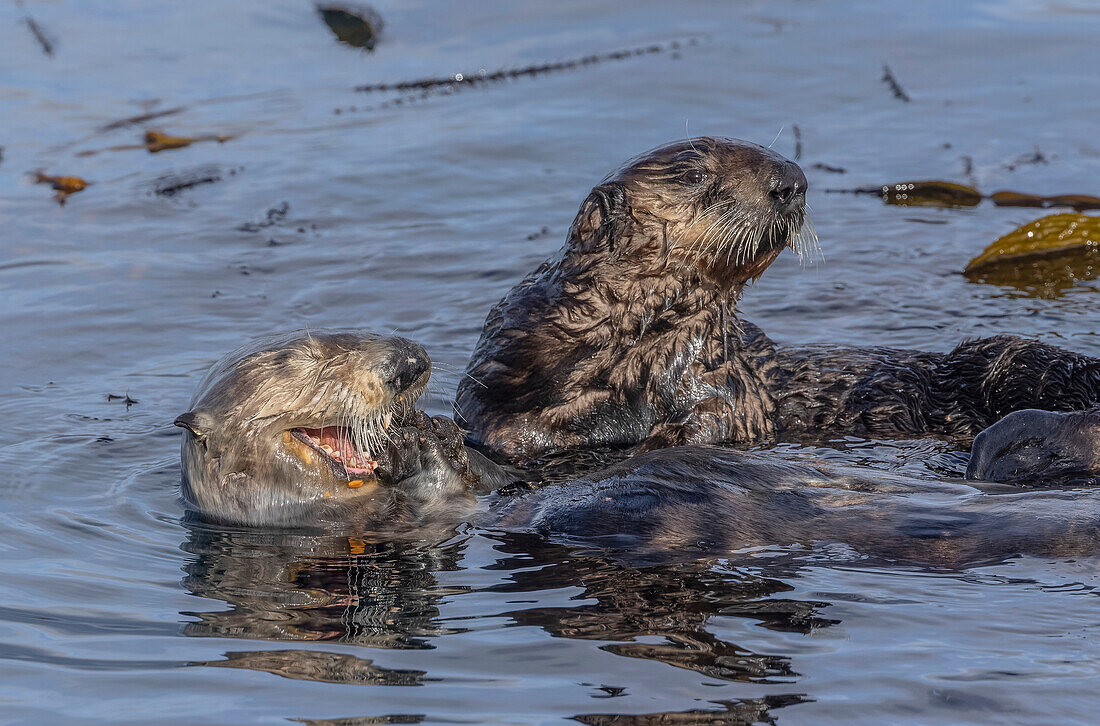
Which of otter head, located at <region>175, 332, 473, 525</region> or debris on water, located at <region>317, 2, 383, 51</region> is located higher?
debris on water, located at <region>317, 2, 383, 51</region>

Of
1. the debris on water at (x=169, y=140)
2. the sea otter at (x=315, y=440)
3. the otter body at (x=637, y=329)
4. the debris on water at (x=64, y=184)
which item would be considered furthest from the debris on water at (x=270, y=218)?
the sea otter at (x=315, y=440)

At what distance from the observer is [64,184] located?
985 cm

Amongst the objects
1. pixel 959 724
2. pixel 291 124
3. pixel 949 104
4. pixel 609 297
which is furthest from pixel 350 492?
pixel 949 104

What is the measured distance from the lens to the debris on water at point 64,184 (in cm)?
974

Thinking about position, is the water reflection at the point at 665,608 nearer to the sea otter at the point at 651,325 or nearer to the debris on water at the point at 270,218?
the sea otter at the point at 651,325

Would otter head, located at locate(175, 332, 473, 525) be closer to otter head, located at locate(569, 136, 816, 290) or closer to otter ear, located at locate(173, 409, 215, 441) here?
otter ear, located at locate(173, 409, 215, 441)

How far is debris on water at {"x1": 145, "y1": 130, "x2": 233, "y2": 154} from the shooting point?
10977 mm

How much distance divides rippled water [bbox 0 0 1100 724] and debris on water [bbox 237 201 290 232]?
3 centimetres

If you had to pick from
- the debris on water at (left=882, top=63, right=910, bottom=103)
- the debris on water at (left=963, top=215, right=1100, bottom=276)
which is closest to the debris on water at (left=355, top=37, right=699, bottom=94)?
the debris on water at (left=882, top=63, right=910, bottom=103)

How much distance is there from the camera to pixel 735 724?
9.00 ft

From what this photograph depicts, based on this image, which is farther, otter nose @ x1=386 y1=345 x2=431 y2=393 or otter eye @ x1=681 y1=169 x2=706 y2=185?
otter eye @ x1=681 y1=169 x2=706 y2=185

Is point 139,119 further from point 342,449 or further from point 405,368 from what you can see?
point 405,368

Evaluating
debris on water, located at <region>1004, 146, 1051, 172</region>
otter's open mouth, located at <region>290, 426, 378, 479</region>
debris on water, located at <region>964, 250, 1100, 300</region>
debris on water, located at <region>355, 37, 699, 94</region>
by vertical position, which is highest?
debris on water, located at <region>355, 37, 699, 94</region>

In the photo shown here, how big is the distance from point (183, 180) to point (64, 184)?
859 millimetres
